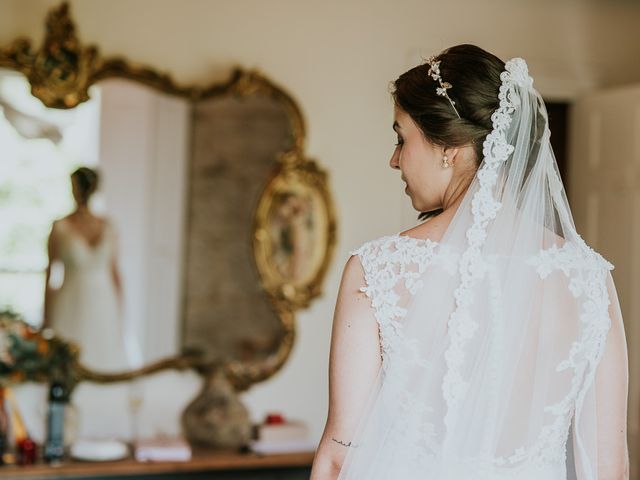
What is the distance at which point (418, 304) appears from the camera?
5.70 feet

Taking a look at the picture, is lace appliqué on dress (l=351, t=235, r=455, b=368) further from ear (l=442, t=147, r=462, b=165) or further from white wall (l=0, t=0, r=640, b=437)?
white wall (l=0, t=0, r=640, b=437)

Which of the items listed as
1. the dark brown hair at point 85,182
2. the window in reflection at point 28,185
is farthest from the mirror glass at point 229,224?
the window in reflection at point 28,185

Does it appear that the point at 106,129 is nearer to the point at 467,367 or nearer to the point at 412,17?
the point at 412,17

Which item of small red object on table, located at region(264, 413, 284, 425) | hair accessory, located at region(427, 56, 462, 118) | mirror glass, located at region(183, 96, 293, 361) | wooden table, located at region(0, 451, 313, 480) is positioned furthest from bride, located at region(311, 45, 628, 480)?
mirror glass, located at region(183, 96, 293, 361)

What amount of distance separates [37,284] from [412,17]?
6.51ft

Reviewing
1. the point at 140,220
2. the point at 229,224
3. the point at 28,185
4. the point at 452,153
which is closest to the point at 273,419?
the point at 229,224

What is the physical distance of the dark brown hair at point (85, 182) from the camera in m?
3.61

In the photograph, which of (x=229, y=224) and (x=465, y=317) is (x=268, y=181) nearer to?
(x=229, y=224)

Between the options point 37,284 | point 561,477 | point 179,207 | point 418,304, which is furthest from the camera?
point 179,207

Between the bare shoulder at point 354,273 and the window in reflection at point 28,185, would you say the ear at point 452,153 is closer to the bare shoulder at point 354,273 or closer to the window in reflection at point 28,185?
the bare shoulder at point 354,273

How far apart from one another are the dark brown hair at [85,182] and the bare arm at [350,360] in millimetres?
2092

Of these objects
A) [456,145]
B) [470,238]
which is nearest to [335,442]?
[470,238]

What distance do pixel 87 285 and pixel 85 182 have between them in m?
0.39

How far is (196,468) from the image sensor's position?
348 centimetres
